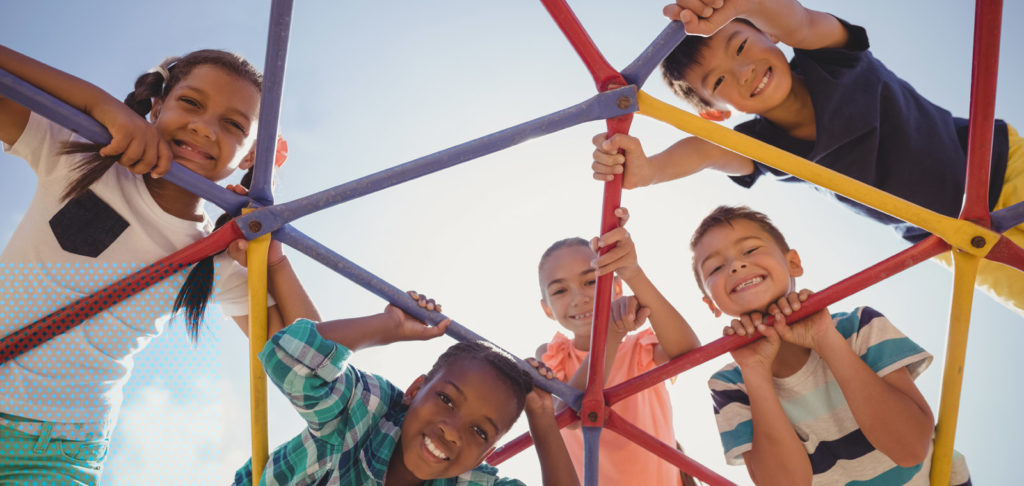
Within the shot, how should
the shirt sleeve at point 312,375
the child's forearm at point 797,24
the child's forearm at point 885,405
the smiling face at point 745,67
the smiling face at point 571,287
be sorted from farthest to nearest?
the smiling face at point 571,287 < the smiling face at point 745,67 < the child's forearm at point 797,24 < the child's forearm at point 885,405 < the shirt sleeve at point 312,375

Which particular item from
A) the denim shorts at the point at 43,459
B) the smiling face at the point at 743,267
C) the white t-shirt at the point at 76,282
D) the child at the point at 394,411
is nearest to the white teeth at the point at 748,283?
the smiling face at the point at 743,267

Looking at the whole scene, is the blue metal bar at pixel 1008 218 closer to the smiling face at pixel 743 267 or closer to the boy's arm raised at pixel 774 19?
the smiling face at pixel 743 267

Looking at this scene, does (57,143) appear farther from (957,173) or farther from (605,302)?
(957,173)

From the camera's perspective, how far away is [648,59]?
1587mm

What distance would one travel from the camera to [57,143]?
139cm

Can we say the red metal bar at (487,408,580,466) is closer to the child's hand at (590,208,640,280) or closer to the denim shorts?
the child's hand at (590,208,640,280)

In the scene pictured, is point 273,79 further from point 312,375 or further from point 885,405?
point 885,405

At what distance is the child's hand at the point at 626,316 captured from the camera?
77.0 inches

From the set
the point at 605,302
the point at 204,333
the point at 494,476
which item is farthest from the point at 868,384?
the point at 204,333

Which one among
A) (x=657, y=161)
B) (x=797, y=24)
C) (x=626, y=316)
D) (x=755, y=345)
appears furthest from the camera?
(x=626, y=316)

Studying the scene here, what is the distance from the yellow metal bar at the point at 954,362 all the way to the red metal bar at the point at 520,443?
2.81 feet

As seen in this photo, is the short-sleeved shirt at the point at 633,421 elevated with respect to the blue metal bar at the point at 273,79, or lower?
lower

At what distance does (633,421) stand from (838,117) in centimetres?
108

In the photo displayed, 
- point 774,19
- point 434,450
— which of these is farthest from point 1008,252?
point 434,450
